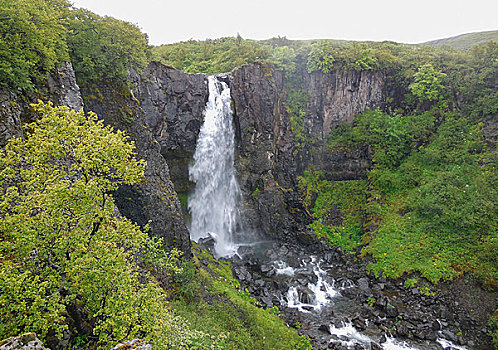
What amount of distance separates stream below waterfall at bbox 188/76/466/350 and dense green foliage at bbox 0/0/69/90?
A: 14.9 meters

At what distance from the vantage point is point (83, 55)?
45.5ft

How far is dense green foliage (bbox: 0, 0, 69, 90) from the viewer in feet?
29.0

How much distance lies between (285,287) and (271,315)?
160 inches

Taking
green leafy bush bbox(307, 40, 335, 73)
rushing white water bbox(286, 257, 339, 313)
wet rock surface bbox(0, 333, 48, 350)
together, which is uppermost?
green leafy bush bbox(307, 40, 335, 73)

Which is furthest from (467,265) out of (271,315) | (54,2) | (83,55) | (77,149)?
(54,2)

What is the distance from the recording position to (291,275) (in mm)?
20469

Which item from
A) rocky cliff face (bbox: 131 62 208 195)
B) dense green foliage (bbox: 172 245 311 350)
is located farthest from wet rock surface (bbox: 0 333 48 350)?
rocky cliff face (bbox: 131 62 208 195)

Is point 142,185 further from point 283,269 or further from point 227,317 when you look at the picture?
point 283,269

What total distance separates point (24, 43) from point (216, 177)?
58.1 feet

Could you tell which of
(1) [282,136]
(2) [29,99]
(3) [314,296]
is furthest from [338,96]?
(2) [29,99]

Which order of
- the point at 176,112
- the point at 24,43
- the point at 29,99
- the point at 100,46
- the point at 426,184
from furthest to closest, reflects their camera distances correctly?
the point at 176,112
the point at 426,184
the point at 100,46
the point at 29,99
the point at 24,43

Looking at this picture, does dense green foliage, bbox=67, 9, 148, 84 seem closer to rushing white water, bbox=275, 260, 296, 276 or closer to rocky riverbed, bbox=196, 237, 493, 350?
rocky riverbed, bbox=196, 237, 493, 350

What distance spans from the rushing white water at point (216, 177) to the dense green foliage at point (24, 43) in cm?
1485

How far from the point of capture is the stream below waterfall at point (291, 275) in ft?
48.6
